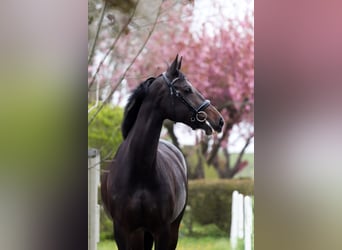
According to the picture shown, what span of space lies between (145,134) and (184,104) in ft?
0.58

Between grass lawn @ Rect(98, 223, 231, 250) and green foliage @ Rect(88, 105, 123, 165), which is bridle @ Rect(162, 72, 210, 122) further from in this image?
grass lawn @ Rect(98, 223, 231, 250)

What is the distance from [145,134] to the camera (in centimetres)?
174

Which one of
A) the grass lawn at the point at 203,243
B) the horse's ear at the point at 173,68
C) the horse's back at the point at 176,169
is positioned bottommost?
the grass lawn at the point at 203,243

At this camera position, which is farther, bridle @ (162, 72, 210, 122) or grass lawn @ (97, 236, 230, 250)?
grass lawn @ (97, 236, 230, 250)

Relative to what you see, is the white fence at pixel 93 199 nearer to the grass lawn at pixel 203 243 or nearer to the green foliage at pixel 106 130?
the green foliage at pixel 106 130

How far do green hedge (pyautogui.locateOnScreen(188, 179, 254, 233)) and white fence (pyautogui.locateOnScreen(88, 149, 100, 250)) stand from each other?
34 cm

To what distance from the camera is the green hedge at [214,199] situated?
1.78 m

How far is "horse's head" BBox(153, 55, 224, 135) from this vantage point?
5.59 feet

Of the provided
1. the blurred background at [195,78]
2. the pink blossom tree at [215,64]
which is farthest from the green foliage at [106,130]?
the pink blossom tree at [215,64]

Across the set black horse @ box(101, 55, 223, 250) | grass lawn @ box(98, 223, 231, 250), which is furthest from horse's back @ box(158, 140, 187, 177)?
grass lawn @ box(98, 223, 231, 250)

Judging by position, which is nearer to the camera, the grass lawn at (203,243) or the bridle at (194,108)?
the bridle at (194,108)
